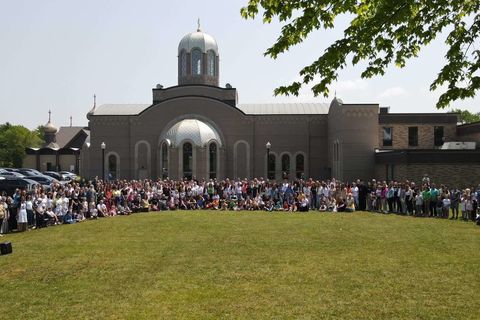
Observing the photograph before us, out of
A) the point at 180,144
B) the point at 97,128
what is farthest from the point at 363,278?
the point at 97,128

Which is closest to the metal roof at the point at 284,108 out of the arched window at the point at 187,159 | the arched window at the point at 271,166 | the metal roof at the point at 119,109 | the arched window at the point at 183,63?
the arched window at the point at 271,166

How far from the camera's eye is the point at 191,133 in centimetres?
4378

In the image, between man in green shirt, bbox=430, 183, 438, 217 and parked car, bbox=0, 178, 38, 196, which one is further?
parked car, bbox=0, 178, 38, 196

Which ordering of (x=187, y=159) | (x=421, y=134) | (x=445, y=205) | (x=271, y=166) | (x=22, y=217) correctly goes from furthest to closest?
(x=271, y=166) → (x=187, y=159) → (x=421, y=134) → (x=445, y=205) → (x=22, y=217)

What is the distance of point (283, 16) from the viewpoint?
7.75 meters

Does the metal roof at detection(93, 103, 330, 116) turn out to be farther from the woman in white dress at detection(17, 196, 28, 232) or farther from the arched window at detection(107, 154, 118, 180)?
the woman in white dress at detection(17, 196, 28, 232)

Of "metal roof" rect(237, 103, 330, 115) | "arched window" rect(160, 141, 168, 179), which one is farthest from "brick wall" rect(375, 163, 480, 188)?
"arched window" rect(160, 141, 168, 179)

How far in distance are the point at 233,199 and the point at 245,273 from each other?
56.5ft

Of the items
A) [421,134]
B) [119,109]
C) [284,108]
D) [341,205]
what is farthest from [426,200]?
→ [119,109]

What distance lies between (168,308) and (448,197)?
18180 millimetres

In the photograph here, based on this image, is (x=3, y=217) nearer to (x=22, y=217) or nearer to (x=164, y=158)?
(x=22, y=217)

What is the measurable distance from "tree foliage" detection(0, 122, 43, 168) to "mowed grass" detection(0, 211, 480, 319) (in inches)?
3269

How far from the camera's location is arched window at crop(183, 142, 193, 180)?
43.6 meters

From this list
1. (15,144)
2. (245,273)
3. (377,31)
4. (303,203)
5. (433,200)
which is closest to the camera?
(377,31)
